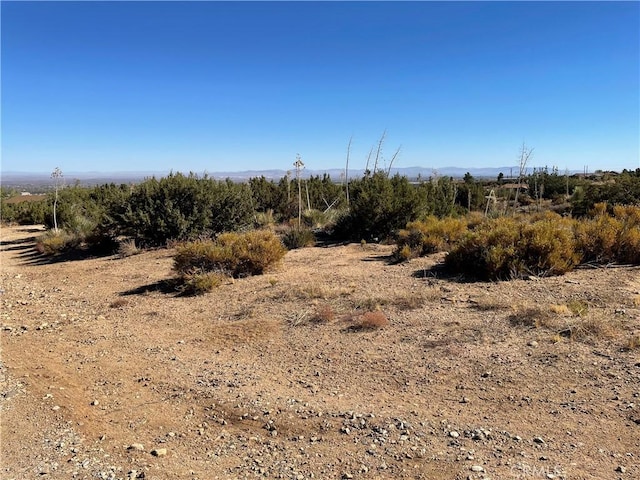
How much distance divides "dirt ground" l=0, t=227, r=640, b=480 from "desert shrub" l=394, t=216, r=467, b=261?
2.16 metres

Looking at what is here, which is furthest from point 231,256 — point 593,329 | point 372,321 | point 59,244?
point 59,244

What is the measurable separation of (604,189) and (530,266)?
13078 millimetres

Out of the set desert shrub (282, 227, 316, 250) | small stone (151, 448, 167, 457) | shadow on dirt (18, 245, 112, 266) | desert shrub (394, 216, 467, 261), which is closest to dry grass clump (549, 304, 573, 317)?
desert shrub (394, 216, 467, 261)

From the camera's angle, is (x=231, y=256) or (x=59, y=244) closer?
(x=231, y=256)

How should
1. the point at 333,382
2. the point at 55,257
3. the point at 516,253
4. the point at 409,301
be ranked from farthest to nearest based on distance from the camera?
the point at 55,257 → the point at 516,253 → the point at 409,301 → the point at 333,382

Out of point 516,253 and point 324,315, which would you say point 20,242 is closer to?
point 324,315

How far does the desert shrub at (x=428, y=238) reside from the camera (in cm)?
1080

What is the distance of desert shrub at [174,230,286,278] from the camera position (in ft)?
31.4


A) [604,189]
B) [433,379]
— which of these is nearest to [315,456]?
[433,379]

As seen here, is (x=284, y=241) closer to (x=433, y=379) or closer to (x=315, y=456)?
(x=433, y=379)

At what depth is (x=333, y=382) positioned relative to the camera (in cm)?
503

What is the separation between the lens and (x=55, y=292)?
31.8ft

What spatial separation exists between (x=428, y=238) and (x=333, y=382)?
6.65m

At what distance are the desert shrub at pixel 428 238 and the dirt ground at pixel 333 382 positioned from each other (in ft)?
7.08
